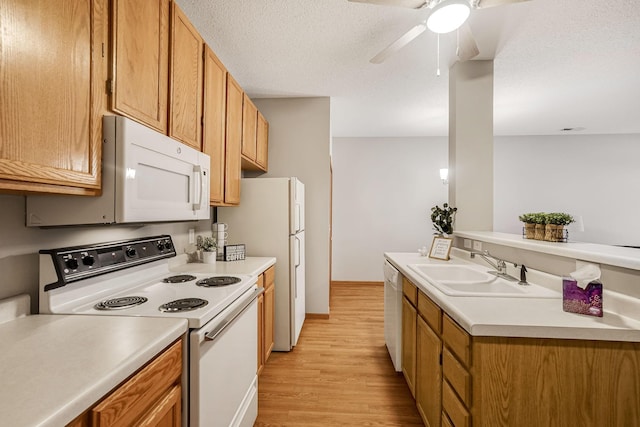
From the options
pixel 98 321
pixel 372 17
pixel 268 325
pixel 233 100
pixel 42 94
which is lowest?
pixel 268 325

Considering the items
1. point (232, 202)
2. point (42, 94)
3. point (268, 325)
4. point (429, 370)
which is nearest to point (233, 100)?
point (232, 202)

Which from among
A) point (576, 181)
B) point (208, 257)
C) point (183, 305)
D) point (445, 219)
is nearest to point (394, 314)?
point (445, 219)

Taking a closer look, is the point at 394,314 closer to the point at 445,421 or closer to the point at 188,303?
the point at 445,421

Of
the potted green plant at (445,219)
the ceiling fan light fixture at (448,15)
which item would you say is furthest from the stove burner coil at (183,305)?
the potted green plant at (445,219)

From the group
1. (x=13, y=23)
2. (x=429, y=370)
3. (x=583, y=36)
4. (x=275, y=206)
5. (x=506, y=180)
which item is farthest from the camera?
(x=506, y=180)

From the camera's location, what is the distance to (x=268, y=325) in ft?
7.97

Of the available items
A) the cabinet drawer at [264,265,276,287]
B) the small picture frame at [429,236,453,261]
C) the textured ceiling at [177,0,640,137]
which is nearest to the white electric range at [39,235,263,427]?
the cabinet drawer at [264,265,276,287]

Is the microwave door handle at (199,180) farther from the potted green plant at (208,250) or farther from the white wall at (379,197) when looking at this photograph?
the white wall at (379,197)

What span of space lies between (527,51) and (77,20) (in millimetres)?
3027

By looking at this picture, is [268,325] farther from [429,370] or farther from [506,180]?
[506,180]

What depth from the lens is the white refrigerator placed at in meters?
2.69

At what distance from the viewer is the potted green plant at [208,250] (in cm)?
230

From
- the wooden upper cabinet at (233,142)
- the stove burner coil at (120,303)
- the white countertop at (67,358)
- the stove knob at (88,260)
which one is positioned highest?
the wooden upper cabinet at (233,142)

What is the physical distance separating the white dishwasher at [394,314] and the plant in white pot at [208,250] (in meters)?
1.42
